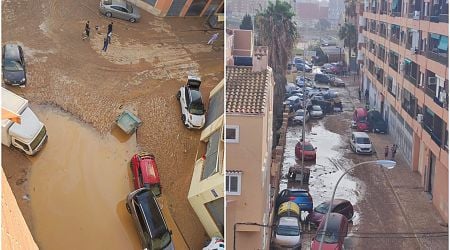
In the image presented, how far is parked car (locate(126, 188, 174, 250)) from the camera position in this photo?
229cm

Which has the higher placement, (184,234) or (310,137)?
(310,137)

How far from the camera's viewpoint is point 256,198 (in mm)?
2338

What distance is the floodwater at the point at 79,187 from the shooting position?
2268 millimetres

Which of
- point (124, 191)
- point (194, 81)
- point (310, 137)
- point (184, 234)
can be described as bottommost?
point (184, 234)

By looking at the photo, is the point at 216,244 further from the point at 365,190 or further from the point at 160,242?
the point at 365,190

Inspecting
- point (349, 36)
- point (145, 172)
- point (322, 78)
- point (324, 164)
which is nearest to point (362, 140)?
point (324, 164)

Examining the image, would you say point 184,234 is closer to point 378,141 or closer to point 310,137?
point 310,137

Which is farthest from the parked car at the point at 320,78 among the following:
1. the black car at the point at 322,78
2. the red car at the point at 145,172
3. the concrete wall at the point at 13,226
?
the concrete wall at the point at 13,226

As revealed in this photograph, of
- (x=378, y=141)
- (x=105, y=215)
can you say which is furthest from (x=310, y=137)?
(x=105, y=215)

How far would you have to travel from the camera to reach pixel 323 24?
2.41 metres

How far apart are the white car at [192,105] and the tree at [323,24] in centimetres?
45

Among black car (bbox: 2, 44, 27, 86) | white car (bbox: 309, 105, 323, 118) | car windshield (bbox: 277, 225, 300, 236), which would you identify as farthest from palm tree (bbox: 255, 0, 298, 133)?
black car (bbox: 2, 44, 27, 86)

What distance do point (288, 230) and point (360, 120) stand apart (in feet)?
1.50

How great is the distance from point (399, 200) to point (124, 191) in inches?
36.5
